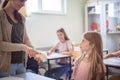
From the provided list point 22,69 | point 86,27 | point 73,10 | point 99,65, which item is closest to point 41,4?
point 73,10

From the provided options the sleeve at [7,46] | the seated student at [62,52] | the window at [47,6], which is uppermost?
the window at [47,6]

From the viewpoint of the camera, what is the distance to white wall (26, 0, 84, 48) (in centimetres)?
440

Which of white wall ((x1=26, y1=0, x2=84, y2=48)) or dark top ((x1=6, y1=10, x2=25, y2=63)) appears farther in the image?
white wall ((x1=26, y1=0, x2=84, y2=48))

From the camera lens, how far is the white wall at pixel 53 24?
440 cm

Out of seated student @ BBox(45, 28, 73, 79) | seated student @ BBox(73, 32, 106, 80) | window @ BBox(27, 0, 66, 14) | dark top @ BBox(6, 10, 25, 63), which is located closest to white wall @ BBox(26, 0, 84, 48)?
window @ BBox(27, 0, 66, 14)

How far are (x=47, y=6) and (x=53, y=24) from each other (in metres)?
0.46

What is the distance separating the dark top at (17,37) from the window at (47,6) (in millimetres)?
2814

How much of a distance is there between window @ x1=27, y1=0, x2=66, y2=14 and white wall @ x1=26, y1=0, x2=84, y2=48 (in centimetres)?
11

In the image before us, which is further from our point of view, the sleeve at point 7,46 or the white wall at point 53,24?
the white wall at point 53,24

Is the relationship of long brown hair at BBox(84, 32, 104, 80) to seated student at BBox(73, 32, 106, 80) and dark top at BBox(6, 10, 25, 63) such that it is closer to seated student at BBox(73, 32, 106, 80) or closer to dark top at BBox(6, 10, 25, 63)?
seated student at BBox(73, 32, 106, 80)

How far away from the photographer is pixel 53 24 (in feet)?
15.7

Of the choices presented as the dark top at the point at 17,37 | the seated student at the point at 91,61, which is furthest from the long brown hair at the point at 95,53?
the dark top at the point at 17,37

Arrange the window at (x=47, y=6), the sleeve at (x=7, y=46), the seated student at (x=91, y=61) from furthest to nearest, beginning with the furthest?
the window at (x=47, y=6)
the seated student at (x=91, y=61)
the sleeve at (x=7, y=46)

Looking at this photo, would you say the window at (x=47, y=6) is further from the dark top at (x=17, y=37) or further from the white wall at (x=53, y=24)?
the dark top at (x=17, y=37)
